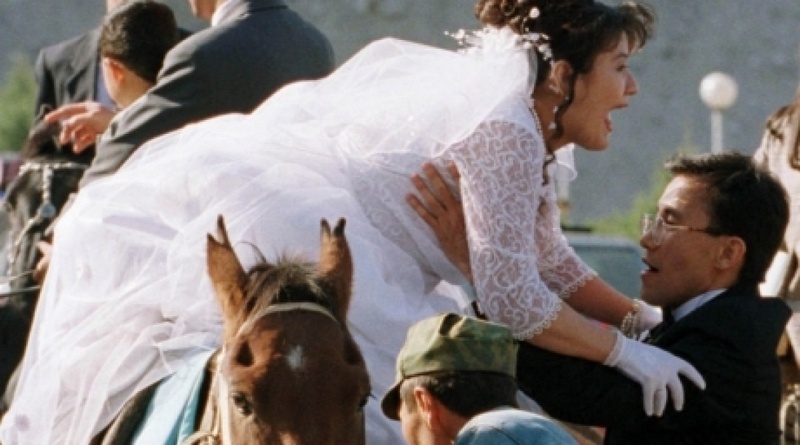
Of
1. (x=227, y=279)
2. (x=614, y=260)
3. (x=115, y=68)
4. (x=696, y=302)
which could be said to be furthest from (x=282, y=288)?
(x=614, y=260)

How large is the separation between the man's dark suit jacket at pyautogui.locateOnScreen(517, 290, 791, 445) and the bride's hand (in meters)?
0.29

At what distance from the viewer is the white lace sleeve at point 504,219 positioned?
503cm

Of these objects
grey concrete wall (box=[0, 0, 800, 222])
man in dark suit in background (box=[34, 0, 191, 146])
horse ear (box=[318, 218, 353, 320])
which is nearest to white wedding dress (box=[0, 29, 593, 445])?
horse ear (box=[318, 218, 353, 320])

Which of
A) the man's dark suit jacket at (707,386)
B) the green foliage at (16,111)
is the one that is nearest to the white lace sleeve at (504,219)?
the man's dark suit jacket at (707,386)

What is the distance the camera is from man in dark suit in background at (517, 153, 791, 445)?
16.7 ft

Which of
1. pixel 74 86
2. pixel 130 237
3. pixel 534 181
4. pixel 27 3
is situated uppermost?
pixel 534 181

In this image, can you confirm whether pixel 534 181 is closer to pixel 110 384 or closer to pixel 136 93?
pixel 110 384

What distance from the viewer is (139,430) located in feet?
16.1

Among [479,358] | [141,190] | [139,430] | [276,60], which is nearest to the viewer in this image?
[479,358]

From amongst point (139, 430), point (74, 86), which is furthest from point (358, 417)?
point (74, 86)

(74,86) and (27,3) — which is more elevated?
(74,86)

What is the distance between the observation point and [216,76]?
6188mm

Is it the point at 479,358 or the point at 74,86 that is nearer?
the point at 479,358

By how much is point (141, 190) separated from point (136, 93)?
166cm
